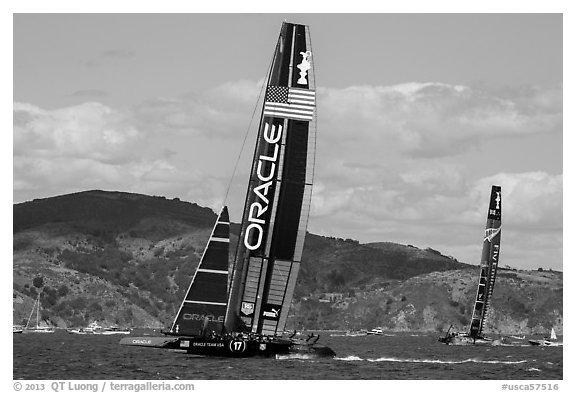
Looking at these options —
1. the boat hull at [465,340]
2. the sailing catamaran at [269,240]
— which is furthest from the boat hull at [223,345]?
the boat hull at [465,340]

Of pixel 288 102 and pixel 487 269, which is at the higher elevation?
pixel 288 102

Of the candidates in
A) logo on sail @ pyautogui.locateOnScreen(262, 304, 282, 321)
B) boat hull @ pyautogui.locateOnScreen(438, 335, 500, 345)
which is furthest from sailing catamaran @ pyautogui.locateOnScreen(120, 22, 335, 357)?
boat hull @ pyautogui.locateOnScreen(438, 335, 500, 345)

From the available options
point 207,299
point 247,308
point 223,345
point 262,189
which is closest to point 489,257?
point 247,308

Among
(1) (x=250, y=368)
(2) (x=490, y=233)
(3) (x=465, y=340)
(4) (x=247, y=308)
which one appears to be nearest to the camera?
(1) (x=250, y=368)

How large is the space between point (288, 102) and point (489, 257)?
182 feet

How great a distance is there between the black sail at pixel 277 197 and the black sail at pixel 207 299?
75cm

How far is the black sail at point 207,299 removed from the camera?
5941cm

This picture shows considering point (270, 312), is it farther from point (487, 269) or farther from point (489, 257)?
point (487, 269)

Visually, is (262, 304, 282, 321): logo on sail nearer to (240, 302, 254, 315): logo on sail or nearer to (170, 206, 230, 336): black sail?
(240, 302, 254, 315): logo on sail

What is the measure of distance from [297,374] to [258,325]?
574cm

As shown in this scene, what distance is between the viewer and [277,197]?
196ft
